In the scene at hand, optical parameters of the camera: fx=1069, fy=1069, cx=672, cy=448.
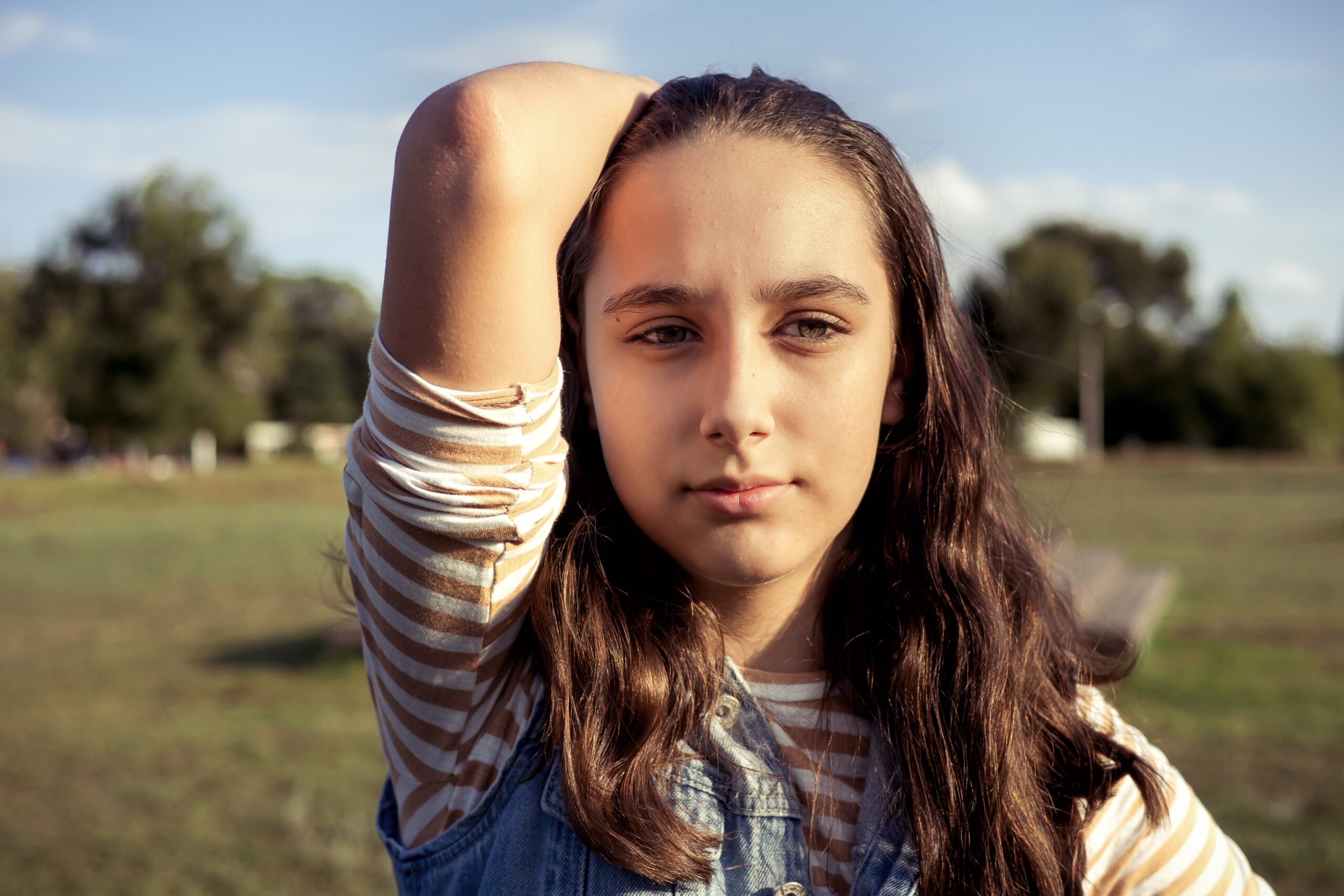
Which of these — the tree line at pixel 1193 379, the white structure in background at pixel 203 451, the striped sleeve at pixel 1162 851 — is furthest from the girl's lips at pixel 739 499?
the white structure in background at pixel 203 451

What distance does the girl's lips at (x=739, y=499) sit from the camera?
3.85 ft

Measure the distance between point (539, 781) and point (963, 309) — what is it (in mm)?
941

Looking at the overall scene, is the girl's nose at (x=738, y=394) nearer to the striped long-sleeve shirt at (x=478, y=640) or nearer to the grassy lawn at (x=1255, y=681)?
the striped long-sleeve shirt at (x=478, y=640)

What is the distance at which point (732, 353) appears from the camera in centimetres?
117

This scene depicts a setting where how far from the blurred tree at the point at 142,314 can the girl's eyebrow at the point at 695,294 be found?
36.8m

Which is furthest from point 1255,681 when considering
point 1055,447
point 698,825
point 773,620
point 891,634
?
point 1055,447

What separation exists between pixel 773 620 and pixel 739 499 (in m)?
0.26

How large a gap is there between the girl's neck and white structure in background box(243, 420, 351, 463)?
49122mm

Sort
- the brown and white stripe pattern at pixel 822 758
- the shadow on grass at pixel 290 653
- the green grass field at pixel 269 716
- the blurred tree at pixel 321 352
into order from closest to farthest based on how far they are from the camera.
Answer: the brown and white stripe pattern at pixel 822 758 → the green grass field at pixel 269 716 → the shadow on grass at pixel 290 653 → the blurred tree at pixel 321 352

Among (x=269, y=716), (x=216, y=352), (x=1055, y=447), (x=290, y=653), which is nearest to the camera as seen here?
(x=269, y=716)

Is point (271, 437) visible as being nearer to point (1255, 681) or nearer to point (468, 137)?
point (1255, 681)

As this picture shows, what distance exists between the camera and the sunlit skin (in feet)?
3.85

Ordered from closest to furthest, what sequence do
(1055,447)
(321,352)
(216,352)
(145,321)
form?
(145,321) < (216,352) < (1055,447) < (321,352)

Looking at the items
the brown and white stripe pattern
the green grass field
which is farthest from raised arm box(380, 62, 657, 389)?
the green grass field
